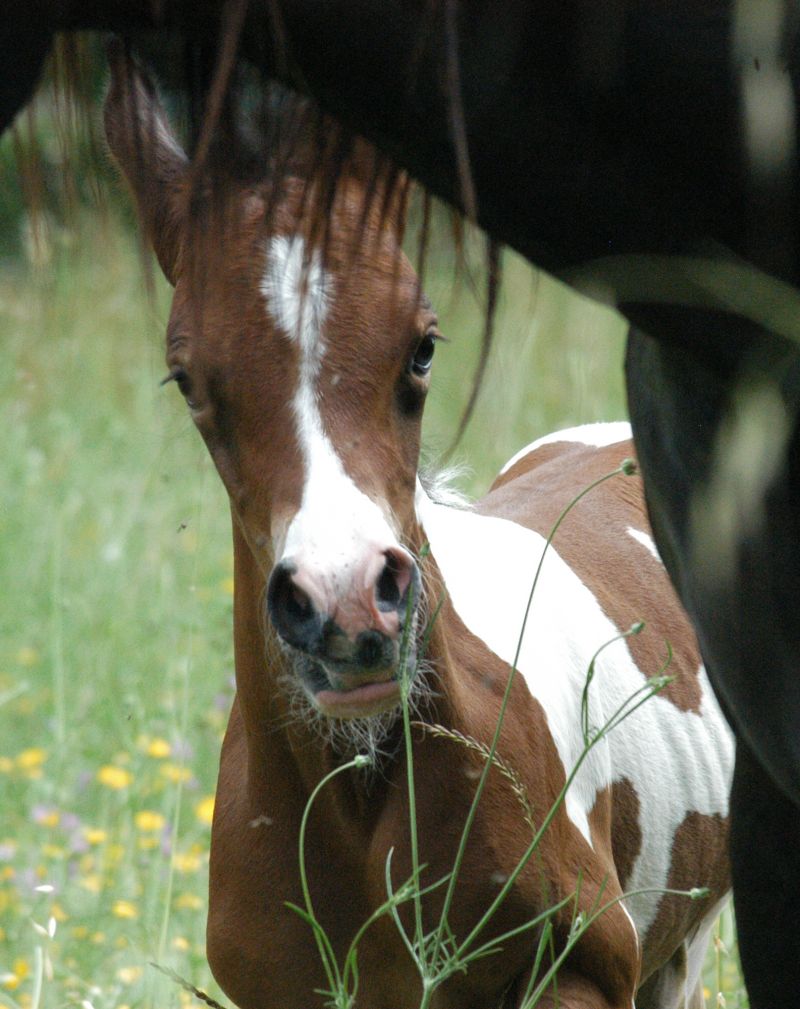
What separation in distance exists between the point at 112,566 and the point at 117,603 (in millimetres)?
284

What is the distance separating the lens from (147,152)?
147 cm

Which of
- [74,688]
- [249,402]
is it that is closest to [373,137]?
[249,402]

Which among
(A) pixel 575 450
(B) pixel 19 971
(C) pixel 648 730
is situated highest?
(A) pixel 575 450

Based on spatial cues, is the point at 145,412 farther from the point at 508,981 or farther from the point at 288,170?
the point at 288,170

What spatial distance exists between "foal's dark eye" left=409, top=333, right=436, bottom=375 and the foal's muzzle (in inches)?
14.9

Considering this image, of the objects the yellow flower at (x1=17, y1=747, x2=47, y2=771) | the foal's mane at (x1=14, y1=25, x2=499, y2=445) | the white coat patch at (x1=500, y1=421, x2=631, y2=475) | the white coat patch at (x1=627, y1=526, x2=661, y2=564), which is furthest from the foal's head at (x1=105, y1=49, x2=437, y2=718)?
the yellow flower at (x1=17, y1=747, x2=47, y2=771)

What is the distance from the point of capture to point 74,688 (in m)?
4.55

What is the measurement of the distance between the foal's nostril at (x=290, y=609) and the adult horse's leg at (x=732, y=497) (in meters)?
0.48

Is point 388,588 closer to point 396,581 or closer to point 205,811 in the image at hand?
point 396,581

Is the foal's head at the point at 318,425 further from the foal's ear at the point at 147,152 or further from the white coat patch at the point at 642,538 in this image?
the white coat patch at the point at 642,538

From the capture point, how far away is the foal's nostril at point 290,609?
6.03 ft

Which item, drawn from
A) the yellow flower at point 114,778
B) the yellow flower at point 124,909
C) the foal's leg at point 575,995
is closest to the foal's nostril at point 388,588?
the foal's leg at point 575,995

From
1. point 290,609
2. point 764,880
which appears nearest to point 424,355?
point 290,609

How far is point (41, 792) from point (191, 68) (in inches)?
124
